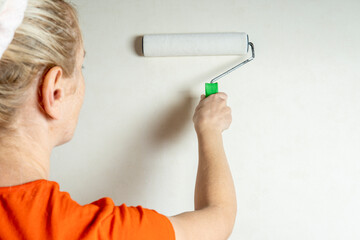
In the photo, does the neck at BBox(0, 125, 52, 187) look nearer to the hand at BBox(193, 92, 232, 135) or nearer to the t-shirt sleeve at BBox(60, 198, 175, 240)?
the t-shirt sleeve at BBox(60, 198, 175, 240)

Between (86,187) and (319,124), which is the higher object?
(319,124)

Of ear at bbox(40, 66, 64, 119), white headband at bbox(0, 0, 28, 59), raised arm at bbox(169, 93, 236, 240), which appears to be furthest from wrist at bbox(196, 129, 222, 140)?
white headband at bbox(0, 0, 28, 59)

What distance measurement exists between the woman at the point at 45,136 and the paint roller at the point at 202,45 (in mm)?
257

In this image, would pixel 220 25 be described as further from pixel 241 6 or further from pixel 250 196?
pixel 250 196

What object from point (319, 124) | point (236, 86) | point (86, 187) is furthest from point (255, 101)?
point (86, 187)

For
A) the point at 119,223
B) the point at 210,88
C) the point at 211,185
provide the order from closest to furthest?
the point at 119,223 → the point at 211,185 → the point at 210,88

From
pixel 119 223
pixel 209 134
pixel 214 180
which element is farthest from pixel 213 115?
pixel 119 223

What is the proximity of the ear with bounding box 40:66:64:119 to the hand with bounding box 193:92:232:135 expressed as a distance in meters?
0.32

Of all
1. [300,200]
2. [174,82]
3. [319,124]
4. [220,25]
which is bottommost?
[300,200]

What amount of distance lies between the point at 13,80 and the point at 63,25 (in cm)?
11

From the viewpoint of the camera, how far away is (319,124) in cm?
88

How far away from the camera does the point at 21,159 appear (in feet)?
1.90

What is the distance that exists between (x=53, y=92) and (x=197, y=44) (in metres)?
0.39

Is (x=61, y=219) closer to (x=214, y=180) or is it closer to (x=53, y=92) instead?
(x=53, y=92)
